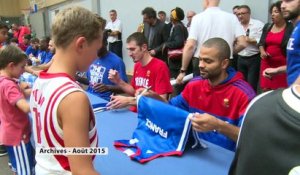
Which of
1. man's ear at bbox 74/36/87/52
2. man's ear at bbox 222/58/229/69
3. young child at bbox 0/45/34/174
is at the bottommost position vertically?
young child at bbox 0/45/34/174

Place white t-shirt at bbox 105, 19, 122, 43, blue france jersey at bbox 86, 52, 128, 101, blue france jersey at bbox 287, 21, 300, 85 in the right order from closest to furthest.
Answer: blue france jersey at bbox 287, 21, 300, 85 < blue france jersey at bbox 86, 52, 128, 101 < white t-shirt at bbox 105, 19, 122, 43

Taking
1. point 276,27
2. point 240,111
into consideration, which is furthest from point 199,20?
point 240,111

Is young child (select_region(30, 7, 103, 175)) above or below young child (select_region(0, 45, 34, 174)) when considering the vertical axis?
above

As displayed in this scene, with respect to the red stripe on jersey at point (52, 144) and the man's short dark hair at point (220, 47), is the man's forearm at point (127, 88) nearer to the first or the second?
the man's short dark hair at point (220, 47)

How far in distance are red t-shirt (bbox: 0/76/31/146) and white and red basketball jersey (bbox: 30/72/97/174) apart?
1229mm

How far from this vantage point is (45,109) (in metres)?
1.04

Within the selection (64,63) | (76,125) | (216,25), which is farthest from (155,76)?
(76,125)

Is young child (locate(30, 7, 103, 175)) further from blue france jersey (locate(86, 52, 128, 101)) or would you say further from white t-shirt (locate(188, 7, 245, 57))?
white t-shirt (locate(188, 7, 245, 57))

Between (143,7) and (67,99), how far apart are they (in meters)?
7.08

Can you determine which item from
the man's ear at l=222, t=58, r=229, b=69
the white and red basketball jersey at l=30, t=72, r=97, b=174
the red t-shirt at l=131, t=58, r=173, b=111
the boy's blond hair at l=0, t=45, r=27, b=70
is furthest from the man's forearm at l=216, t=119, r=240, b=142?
the boy's blond hair at l=0, t=45, r=27, b=70

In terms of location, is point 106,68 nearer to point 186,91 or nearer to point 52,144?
point 186,91

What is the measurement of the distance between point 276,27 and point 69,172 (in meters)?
3.18

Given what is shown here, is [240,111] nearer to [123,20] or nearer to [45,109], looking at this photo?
[45,109]

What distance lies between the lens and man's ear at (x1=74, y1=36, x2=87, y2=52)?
3.42 feet
